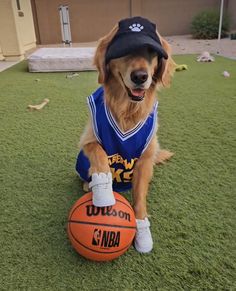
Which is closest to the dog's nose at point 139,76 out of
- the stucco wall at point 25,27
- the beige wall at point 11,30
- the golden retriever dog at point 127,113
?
the golden retriever dog at point 127,113

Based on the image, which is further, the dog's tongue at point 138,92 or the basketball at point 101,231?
the dog's tongue at point 138,92

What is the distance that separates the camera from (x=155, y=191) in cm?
179

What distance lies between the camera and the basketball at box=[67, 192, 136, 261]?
3.92 feet

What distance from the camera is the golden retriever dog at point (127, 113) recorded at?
4.09 ft

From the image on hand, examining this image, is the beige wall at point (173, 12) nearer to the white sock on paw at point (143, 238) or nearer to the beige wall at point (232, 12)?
the beige wall at point (232, 12)

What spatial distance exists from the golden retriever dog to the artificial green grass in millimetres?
180

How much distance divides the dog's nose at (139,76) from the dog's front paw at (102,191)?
47cm

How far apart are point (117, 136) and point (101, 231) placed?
502 millimetres

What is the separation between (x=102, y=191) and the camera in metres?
1.24

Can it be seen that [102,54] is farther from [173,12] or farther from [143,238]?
[173,12]

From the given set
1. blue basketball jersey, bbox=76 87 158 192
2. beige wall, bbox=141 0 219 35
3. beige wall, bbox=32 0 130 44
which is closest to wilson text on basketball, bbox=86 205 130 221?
blue basketball jersey, bbox=76 87 158 192

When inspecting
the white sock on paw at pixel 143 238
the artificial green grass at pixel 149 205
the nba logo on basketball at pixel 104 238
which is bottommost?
the artificial green grass at pixel 149 205

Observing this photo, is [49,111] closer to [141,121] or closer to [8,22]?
[141,121]

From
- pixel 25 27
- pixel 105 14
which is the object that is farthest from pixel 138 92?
pixel 105 14
